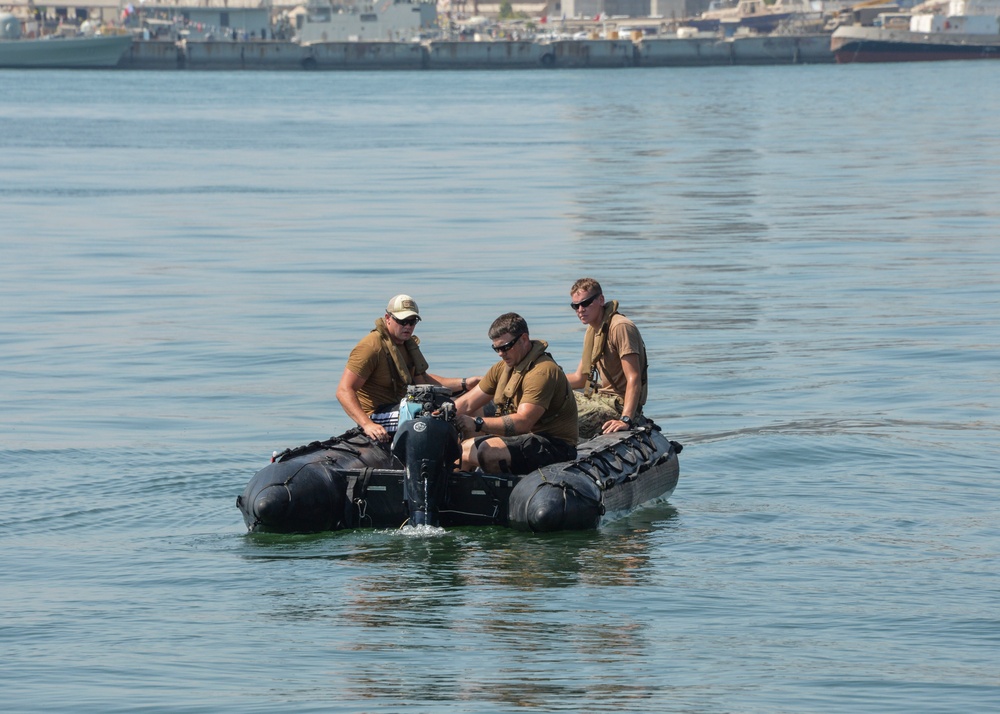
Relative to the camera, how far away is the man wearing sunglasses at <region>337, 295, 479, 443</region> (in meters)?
14.1

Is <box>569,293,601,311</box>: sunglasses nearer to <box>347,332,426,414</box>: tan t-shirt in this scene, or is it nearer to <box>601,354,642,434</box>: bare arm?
<box>601,354,642,434</box>: bare arm

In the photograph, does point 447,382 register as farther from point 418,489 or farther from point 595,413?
point 595,413

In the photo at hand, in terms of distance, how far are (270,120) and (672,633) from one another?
81.2m

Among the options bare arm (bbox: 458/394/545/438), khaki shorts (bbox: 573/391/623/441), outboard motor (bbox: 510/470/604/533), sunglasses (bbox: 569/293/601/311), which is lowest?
outboard motor (bbox: 510/470/604/533)

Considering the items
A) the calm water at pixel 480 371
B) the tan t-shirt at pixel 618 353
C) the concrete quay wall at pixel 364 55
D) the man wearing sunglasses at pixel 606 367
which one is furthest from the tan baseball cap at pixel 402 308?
the concrete quay wall at pixel 364 55

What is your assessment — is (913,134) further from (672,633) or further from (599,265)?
(672,633)

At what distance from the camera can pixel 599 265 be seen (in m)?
33.6

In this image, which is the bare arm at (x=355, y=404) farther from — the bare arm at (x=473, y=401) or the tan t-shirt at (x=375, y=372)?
the bare arm at (x=473, y=401)

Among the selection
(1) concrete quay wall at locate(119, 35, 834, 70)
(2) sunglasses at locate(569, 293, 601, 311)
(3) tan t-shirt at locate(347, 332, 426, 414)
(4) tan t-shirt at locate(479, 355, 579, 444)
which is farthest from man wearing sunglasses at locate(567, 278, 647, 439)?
(1) concrete quay wall at locate(119, 35, 834, 70)

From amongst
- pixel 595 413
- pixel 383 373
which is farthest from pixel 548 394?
pixel 595 413

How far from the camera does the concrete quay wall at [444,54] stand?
150875 millimetres

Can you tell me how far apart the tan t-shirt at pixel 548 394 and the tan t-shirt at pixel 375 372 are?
77 cm

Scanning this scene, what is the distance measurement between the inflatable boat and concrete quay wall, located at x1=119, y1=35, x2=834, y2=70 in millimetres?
139242

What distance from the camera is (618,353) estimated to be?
15328 mm
